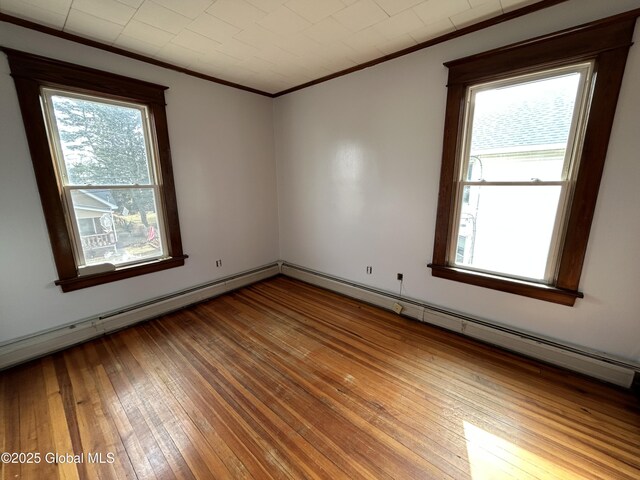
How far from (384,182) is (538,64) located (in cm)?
149

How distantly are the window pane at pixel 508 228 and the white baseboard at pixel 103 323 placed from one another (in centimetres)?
303

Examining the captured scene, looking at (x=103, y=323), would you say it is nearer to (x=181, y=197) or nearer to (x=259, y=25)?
(x=181, y=197)

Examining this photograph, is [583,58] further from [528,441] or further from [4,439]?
[4,439]

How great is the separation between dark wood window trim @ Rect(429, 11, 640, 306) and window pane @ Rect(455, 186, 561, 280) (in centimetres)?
11

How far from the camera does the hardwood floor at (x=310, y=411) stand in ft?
4.68

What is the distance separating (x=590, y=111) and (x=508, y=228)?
37.4 inches

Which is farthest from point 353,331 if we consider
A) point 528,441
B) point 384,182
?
point 384,182

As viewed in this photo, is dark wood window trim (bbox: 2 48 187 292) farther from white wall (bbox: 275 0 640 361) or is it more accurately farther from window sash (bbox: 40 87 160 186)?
white wall (bbox: 275 0 640 361)

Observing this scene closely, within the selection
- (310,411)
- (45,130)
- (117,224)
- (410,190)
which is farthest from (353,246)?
(45,130)

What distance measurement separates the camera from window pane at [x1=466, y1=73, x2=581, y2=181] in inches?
75.5

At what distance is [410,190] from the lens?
2.74m

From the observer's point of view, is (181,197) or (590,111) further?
(181,197)

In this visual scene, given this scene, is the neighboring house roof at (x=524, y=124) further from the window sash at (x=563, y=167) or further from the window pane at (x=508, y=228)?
the window pane at (x=508, y=228)

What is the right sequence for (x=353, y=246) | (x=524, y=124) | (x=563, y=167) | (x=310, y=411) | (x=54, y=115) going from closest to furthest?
(x=310, y=411) → (x=563, y=167) → (x=524, y=124) → (x=54, y=115) → (x=353, y=246)
